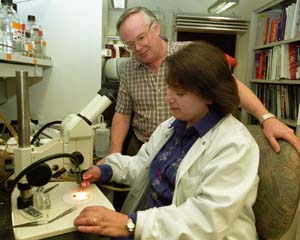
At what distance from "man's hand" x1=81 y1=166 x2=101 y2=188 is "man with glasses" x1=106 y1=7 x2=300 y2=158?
20.3 inches

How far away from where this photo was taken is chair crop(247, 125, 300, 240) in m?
0.80

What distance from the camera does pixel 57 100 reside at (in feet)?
6.30

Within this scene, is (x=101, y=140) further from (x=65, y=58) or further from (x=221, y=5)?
(x=221, y=5)

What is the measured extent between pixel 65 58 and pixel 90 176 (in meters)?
1.10

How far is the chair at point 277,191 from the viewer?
800 millimetres

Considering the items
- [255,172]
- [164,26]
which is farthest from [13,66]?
[164,26]

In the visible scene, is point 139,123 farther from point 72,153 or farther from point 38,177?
point 38,177

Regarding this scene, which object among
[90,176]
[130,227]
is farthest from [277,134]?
[90,176]

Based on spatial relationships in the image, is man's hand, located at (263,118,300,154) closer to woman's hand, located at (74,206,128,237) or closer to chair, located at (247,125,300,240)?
chair, located at (247,125,300,240)

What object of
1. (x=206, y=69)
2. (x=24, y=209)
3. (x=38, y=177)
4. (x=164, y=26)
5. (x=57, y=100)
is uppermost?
(x=164, y=26)

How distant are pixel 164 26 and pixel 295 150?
3.36m

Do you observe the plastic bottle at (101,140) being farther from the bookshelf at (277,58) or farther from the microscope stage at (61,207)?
the bookshelf at (277,58)

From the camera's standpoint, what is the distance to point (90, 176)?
1.05 metres

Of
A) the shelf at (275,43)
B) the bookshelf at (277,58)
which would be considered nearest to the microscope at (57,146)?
the bookshelf at (277,58)
